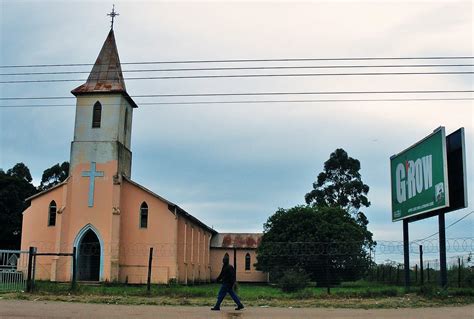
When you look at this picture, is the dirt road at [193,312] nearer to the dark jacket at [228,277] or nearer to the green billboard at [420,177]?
the dark jacket at [228,277]

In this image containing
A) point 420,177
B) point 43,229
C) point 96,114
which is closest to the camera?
point 420,177

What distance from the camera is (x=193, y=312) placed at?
1606cm

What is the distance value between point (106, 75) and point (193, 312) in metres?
26.7

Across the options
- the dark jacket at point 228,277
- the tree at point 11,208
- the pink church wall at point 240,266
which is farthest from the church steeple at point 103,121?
the dark jacket at point 228,277

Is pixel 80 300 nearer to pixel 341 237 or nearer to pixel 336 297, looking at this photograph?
pixel 336 297

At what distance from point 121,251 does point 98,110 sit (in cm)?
1002

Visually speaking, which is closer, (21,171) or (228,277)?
(228,277)

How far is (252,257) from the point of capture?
186ft

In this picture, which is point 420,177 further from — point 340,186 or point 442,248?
point 340,186

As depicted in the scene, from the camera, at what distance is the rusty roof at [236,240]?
56.7 m

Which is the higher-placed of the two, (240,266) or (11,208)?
(11,208)

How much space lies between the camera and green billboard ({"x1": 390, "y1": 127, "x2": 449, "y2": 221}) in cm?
1898

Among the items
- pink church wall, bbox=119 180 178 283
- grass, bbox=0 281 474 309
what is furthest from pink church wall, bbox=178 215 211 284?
grass, bbox=0 281 474 309

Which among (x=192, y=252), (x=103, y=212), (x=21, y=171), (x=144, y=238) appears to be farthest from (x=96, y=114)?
(x=21, y=171)
